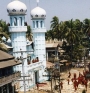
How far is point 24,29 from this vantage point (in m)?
45.8

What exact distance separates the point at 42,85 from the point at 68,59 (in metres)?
20.5

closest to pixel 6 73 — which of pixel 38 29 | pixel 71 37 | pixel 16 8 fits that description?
pixel 16 8

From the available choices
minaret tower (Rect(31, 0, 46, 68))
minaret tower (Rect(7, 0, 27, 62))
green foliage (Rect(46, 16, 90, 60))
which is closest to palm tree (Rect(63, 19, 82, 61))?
green foliage (Rect(46, 16, 90, 60))

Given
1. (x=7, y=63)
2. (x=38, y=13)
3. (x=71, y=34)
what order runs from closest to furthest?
(x=7, y=63), (x=38, y=13), (x=71, y=34)

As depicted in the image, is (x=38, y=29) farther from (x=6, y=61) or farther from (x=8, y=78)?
(x=8, y=78)

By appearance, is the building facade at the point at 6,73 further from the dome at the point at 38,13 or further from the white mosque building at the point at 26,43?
the dome at the point at 38,13

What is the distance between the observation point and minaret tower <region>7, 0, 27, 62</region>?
45.2 m

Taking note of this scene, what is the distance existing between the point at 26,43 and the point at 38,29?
13.2 feet

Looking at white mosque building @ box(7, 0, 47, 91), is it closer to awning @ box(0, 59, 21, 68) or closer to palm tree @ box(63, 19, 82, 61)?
awning @ box(0, 59, 21, 68)

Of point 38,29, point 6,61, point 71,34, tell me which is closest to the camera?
point 6,61

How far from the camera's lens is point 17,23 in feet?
150

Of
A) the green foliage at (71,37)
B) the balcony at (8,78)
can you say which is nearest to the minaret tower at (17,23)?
the balcony at (8,78)

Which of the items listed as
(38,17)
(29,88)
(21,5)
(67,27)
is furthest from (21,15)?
(67,27)

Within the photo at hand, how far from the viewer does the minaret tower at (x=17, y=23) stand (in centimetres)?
4522
